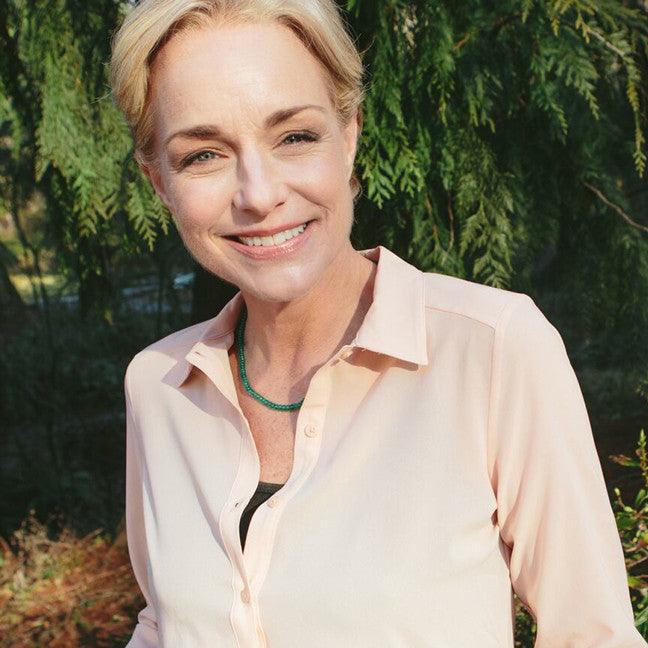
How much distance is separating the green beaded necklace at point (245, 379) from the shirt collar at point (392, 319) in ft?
0.16

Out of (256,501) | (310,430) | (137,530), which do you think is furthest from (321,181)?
(137,530)

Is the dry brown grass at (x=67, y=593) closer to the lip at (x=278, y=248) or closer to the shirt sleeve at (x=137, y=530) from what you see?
the shirt sleeve at (x=137, y=530)

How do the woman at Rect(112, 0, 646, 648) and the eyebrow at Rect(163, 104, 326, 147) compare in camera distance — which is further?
the eyebrow at Rect(163, 104, 326, 147)

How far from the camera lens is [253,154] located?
1583mm

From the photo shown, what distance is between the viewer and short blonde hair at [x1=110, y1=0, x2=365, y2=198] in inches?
62.6

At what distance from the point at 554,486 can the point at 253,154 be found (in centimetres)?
76

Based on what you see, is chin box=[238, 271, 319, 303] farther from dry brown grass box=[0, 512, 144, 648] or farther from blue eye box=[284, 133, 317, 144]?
dry brown grass box=[0, 512, 144, 648]

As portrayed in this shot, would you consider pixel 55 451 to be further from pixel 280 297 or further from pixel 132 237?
pixel 280 297

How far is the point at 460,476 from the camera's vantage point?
4.89 feet

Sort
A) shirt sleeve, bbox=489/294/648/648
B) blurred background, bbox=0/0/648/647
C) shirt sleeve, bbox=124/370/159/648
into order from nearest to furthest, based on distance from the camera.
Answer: shirt sleeve, bbox=489/294/648/648 → shirt sleeve, bbox=124/370/159/648 → blurred background, bbox=0/0/648/647

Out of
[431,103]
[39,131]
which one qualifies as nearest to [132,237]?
[39,131]

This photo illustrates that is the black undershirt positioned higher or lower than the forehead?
lower

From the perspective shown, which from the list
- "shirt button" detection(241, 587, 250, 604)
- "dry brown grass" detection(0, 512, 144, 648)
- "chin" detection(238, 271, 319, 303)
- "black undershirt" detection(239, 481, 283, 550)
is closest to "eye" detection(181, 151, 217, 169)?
"chin" detection(238, 271, 319, 303)

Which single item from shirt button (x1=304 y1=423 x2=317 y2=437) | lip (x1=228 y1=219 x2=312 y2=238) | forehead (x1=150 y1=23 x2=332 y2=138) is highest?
forehead (x1=150 y1=23 x2=332 y2=138)
